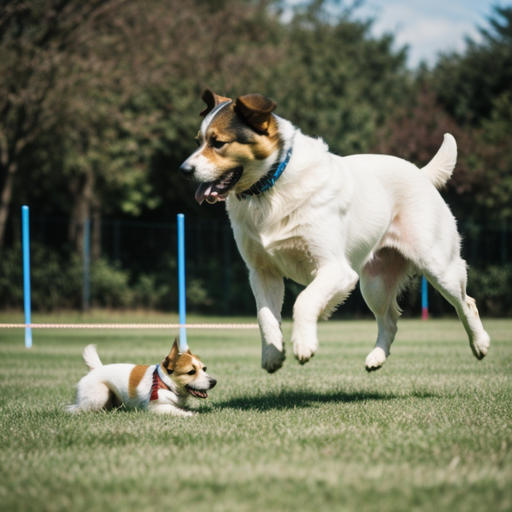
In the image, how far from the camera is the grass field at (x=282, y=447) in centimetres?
258

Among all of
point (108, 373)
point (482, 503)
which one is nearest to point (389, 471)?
point (482, 503)

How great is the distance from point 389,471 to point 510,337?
1072cm

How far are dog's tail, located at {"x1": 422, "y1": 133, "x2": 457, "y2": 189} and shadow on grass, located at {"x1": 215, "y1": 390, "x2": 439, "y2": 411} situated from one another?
6.30 ft

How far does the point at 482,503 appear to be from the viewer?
245cm

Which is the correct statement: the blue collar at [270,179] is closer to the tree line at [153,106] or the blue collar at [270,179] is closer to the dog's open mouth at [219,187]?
the dog's open mouth at [219,187]

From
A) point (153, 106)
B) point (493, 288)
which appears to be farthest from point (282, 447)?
point (153, 106)

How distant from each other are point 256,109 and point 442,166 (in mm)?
2594

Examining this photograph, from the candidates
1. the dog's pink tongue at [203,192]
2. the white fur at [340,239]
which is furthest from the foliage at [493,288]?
the dog's pink tongue at [203,192]

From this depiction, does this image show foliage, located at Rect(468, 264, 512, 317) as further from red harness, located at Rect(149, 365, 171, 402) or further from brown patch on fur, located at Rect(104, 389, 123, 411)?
brown patch on fur, located at Rect(104, 389, 123, 411)

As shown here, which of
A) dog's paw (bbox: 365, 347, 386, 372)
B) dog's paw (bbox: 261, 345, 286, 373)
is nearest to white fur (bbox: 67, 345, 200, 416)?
dog's paw (bbox: 261, 345, 286, 373)

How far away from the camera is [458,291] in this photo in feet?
18.9

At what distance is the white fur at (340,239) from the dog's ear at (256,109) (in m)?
0.26

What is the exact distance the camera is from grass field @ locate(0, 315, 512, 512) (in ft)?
8.45

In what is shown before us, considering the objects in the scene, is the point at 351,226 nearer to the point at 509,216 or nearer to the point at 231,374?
the point at 231,374
